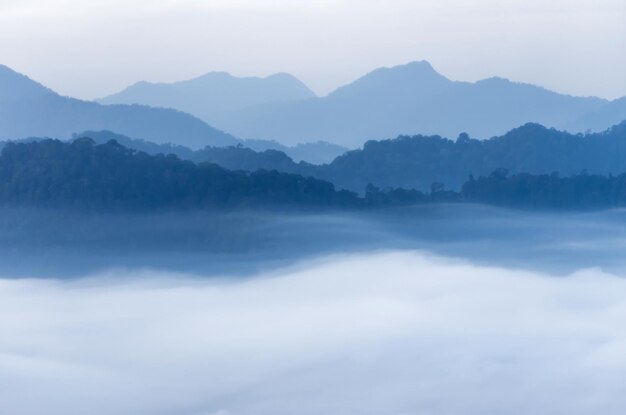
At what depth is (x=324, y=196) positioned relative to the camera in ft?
31.4

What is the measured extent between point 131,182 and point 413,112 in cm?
518

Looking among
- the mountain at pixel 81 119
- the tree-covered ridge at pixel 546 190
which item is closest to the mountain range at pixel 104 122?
the mountain at pixel 81 119

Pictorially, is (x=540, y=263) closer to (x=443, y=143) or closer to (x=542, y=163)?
(x=542, y=163)

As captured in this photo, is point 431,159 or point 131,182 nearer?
point 131,182

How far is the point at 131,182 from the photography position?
9.48 metres

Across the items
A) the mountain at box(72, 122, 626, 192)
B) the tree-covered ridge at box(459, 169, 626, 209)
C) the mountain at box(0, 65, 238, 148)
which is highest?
the mountain at box(0, 65, 238, 148)

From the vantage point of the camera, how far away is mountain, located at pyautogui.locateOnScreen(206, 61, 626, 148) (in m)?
11.5

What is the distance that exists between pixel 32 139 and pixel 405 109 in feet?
19.7

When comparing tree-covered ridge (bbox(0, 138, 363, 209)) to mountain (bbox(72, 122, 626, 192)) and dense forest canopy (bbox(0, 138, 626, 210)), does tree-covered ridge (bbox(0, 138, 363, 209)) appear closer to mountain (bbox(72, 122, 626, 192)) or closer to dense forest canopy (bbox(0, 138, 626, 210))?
dense forest canopy (bbox(0, 138, 626, 210))

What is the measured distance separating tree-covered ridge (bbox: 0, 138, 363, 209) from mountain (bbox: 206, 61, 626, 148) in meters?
1.63

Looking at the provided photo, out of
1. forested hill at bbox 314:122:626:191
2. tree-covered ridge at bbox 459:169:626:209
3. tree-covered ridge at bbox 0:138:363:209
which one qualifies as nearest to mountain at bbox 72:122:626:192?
forested hill at bbox 314:122:626:191

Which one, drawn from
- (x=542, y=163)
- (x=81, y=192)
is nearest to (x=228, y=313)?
(x=81, y=192)

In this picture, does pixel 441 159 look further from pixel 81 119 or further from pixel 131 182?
pixel 81 119

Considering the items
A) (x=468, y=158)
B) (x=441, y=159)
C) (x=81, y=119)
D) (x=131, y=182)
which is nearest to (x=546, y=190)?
(x=468, y=158)
